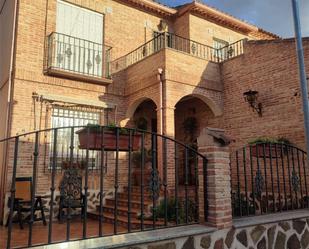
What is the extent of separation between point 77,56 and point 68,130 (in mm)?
2310

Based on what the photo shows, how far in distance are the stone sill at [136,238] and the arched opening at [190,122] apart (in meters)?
6.36

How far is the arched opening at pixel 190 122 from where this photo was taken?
10141 millimetres

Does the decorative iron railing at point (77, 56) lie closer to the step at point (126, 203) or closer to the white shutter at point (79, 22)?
the white shutter at point (79, 22)

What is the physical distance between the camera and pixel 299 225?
485cm

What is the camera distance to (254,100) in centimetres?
852

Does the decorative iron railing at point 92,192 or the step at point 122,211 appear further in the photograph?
the step at point 122,211

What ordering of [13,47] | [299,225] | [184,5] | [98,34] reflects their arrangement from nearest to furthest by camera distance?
[299,225], [13,47], [98,34], [184,5]

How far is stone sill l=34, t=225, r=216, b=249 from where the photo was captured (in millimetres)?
2898

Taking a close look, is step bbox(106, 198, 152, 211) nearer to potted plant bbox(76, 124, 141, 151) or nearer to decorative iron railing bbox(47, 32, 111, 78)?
potted plant bbox(76, 124, 141, 151)

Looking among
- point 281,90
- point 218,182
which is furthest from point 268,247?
point 281,90

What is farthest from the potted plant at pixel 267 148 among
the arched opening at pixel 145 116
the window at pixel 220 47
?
the window at pixel 220 47

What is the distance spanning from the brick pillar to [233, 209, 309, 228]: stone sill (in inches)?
10.6

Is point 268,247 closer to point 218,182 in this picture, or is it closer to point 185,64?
point 218,182

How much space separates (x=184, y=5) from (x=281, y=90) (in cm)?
536
